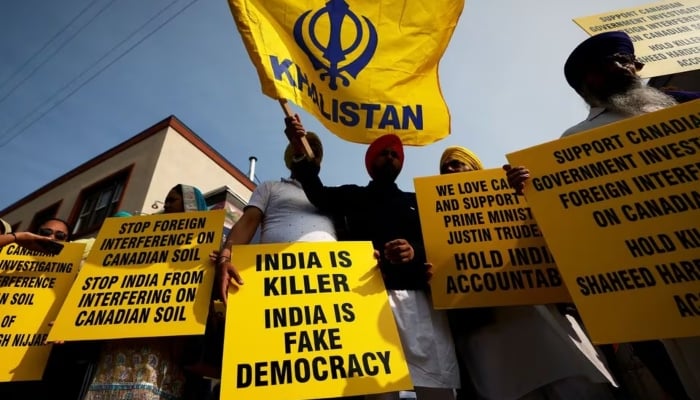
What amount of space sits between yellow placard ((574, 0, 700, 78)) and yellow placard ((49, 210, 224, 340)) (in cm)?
391

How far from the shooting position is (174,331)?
185cm

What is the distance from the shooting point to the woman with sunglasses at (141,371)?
179 centimetres

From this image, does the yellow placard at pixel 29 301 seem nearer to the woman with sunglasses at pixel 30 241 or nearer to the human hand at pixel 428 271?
the woman with sunglasses at pixel 30 241

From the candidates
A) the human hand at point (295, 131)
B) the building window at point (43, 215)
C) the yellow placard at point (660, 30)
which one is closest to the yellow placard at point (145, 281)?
the human hand at point (295, 131)

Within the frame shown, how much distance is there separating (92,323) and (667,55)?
498cm

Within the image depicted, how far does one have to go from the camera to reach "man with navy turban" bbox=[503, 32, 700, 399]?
6.98 ft

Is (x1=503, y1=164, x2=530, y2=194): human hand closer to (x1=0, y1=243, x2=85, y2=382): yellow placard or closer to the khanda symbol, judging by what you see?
the khanda symbol

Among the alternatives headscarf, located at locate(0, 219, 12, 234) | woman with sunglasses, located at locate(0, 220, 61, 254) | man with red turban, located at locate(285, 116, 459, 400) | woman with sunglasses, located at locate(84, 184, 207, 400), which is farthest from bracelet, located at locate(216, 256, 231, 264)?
headscarf, located at locate(0, 219, 12, 234)

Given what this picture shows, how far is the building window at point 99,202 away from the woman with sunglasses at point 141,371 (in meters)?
10.7

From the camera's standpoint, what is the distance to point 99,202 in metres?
12.3

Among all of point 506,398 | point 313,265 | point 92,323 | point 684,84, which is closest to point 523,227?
point 506,398

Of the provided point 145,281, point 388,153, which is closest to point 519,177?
point 388,153

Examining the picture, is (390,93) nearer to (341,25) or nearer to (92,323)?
(341,25)

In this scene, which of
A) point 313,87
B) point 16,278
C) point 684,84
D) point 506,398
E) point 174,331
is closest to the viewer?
point 506,398
